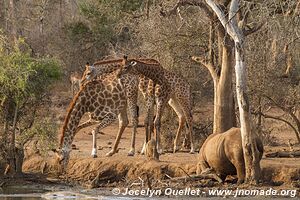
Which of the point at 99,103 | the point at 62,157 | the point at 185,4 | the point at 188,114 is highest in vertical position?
the point at 185,4

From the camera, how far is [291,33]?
1727cm

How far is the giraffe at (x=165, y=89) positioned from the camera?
2091cm

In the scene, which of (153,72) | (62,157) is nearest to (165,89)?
(153,72)

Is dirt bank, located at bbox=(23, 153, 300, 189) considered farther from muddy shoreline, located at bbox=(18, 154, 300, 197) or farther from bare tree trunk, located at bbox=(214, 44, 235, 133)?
bare tree trunk, located at bbox=(214, 44, 235, 133)

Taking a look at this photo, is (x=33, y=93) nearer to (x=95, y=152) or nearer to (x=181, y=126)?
(x=95, y=152)

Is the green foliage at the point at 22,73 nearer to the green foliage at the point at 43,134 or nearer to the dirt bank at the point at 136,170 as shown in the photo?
the green foliage at the point at 43,134

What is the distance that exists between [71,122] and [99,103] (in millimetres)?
933

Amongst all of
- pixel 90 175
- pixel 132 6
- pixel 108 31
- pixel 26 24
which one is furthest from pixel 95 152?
pixel 26 24

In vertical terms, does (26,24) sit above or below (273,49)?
above

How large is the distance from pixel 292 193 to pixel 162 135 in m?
7.35

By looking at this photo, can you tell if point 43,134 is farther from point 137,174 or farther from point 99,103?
point 137,174

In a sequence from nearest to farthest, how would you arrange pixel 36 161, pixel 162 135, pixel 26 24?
pixel 36 161 → pixel 162 135 → pixel 26 24

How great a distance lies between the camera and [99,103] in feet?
68.2

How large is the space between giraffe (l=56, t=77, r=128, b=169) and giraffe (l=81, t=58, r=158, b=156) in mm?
184
